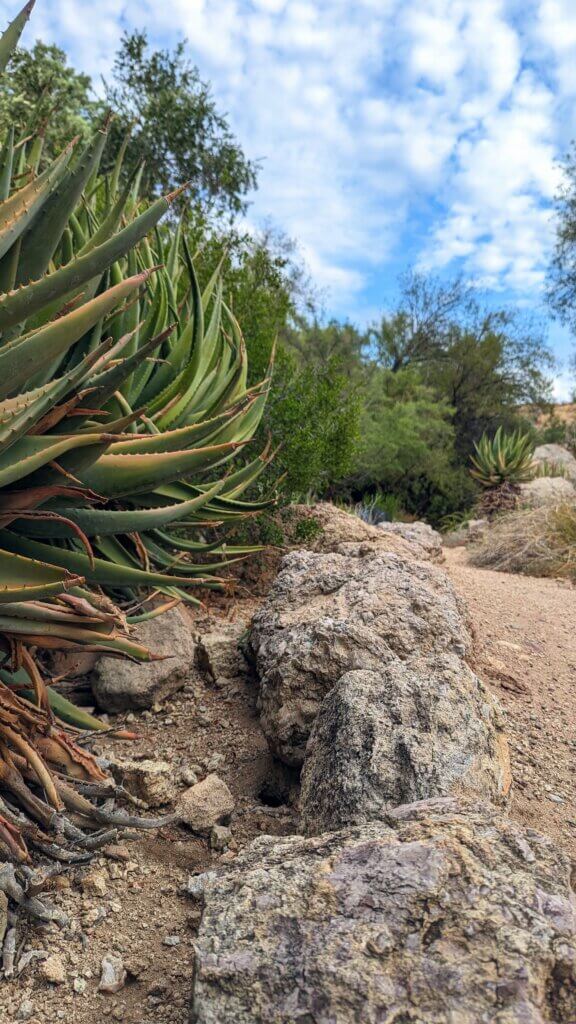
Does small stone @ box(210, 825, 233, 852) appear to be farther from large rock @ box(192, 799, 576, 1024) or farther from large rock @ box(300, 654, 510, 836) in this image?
large rock @ box(192, 799, 576, 1024)

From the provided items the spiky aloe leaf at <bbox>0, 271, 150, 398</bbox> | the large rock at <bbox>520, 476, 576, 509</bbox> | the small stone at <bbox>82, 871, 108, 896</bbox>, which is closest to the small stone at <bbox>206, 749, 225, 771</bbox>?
the small stone at <bbox>82, 871, 108, 896</bbox>

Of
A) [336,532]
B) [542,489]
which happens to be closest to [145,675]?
[336,532]

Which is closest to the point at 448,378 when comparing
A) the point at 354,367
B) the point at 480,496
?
the point at 354,367

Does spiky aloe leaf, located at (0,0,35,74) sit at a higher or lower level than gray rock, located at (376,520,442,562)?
higher

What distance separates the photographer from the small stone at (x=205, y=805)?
2193mm

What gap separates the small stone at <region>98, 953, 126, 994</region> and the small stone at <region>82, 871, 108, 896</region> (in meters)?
0.25

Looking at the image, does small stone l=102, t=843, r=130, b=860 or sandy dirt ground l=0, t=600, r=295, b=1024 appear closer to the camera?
sandy dirt ground l=0, t=600, r=295, b=1024

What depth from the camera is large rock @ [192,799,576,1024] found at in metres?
1.10

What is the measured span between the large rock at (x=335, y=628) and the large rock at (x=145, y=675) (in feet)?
1.15

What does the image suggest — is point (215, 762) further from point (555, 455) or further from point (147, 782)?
point (555, 455)

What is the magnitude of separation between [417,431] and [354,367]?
3043 millimetres

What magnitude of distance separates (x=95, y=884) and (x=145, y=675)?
1.17m

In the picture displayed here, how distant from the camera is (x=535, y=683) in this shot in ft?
10.8

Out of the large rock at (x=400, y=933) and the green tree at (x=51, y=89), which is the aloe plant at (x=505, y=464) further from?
the large rock at (x=400, y=933)
